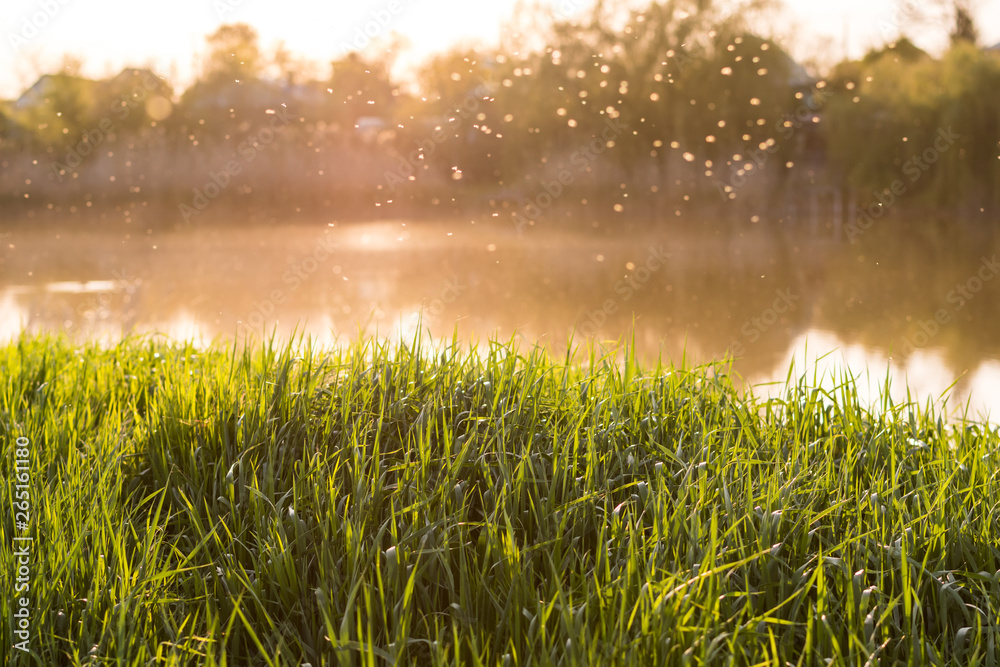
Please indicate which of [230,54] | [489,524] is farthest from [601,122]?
[489,524]

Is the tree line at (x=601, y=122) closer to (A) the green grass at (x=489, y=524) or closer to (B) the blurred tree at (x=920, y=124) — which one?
(B) the blurred tree at (x=920, y=124)

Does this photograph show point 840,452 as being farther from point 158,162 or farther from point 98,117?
point 98,117

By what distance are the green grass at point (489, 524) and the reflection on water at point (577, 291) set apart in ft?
3.13

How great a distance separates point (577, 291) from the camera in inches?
386

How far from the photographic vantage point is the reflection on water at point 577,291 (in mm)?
6488

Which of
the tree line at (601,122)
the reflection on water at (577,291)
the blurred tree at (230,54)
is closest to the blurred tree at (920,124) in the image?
the tree line at (601,122)

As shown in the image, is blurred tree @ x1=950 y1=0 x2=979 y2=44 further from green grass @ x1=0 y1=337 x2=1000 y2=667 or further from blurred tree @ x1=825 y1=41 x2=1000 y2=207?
green grass @ x1=0 y1=337 x2=1000 y2=667

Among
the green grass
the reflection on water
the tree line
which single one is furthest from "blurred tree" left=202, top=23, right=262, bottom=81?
the green grass

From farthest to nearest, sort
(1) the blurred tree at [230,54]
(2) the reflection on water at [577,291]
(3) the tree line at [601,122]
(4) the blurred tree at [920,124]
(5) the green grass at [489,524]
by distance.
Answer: (1) the blurred tree at [230,54]
(3) the tree line at [601,122]
(4) the blurred tree at [920,124]
(2) the reflection on water at [577,291]
(5) the green grass at [489,524]

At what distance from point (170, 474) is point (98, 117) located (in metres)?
23.2

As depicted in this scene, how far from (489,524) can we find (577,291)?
8.09 m

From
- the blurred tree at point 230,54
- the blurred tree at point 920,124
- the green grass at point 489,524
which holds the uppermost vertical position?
the blurred tree at point 230,54

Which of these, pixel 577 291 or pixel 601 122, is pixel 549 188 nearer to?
pixel 601 122

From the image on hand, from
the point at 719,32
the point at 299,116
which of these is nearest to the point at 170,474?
the point at 719,32
